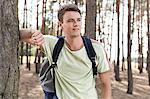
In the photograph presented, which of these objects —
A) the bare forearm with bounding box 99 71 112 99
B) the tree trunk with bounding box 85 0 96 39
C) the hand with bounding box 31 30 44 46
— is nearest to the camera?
the hand with bounding box 31 30 44 46

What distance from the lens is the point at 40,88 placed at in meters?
17.0

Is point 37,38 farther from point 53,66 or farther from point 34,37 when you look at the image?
point 53,66

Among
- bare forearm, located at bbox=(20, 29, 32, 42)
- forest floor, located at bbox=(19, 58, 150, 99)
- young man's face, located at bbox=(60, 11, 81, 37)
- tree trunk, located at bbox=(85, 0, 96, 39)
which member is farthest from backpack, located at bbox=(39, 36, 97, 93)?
forest floor, located at bbox=(19, 58, 150, 99)

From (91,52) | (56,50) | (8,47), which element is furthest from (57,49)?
(8,47)

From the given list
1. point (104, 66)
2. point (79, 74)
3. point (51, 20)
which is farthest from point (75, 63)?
point (51, 20)

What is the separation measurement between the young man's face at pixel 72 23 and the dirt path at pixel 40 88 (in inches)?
504

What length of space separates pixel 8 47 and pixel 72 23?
56 centimetres

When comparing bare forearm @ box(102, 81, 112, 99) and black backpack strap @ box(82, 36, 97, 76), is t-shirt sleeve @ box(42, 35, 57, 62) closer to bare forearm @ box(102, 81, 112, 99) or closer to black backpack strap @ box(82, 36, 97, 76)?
black backpack strap @ box(82, 36, 97, 76)

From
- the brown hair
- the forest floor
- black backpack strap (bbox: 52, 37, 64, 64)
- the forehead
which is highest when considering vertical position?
the brown hair

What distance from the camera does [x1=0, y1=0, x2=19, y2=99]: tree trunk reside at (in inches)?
105

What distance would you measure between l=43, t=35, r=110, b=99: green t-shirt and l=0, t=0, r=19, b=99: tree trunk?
0.31 meters

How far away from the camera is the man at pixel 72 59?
8.17 ft

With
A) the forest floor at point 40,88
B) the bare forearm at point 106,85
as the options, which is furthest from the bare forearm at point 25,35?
the forest floor at point 40,88

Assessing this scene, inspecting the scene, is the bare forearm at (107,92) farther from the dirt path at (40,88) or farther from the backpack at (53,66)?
the dirt path at (40,88)
